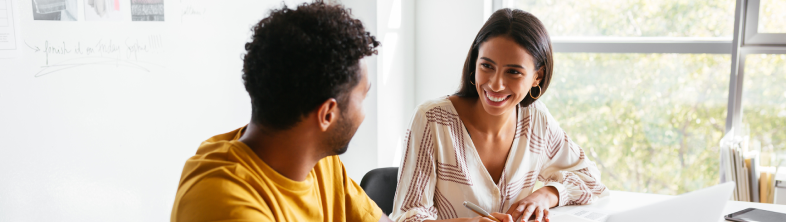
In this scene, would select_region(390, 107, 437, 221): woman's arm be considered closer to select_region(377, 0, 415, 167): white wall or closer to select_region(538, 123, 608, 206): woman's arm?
select_region(538, 123, 608, 206): woman's arm

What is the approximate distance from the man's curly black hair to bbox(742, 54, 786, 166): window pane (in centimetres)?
227

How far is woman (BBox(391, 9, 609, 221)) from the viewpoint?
1453 millimetres

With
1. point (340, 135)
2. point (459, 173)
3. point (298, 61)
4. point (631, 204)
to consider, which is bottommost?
point (631, 204)

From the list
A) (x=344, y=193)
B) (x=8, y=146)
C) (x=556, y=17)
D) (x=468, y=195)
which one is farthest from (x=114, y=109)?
(x=556, y=17)

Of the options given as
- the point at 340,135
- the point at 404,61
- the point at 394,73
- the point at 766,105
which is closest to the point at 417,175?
the point at 340,135

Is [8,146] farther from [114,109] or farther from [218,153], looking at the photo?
[218,153]

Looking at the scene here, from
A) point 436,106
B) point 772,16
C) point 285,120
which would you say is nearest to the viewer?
point 285,120

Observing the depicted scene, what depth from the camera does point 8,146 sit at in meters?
1.24

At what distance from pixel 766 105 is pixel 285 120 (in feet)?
7.95

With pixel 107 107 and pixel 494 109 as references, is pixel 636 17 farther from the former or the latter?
pixel 107 107

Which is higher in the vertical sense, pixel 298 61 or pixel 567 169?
pixel 298 61

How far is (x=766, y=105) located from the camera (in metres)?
2.39

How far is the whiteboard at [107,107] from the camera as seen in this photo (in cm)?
128

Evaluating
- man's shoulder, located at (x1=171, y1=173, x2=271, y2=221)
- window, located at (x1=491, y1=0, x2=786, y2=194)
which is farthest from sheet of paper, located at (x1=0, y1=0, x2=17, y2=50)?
window, located at (x1=491, y1=0, x2=786, y2=194)
